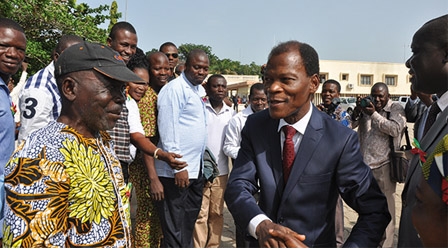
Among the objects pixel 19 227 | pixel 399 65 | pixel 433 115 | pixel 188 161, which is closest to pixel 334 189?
pixel 433 115

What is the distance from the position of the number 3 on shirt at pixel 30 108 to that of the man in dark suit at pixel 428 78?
7.86 ft

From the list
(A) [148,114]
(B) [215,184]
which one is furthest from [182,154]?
(B) [215,184]

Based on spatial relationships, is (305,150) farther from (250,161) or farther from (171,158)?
(171,158)

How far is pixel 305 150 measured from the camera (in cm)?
194

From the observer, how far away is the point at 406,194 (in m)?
1.90

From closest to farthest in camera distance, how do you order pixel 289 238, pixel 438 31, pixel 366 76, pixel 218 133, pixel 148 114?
pixel 289 238 → pixel 438 31 → pixel 148 114 → pixel 218 133 → pixel 366 76

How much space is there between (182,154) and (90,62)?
225 centimetres

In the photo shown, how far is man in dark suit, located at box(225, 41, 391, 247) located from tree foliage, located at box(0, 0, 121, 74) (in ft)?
30.1

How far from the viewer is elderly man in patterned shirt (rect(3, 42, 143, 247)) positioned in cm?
131

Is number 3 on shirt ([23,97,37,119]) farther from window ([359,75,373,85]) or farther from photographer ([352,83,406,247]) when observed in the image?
window ([359,75,373,85])

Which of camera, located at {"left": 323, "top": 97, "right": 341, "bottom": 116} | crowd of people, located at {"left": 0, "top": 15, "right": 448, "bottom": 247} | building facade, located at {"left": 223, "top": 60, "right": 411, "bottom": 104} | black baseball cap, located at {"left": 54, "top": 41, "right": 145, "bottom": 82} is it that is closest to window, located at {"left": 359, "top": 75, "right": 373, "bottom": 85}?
building facade, located at {"left": 223, "top": 60, "right": 411, "bottom": 104}

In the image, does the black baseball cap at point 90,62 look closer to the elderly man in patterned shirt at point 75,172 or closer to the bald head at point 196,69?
the elderly man in patterned shirt at point 75,172

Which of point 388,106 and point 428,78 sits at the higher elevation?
point 428,78

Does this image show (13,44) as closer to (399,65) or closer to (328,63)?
(328,63)
